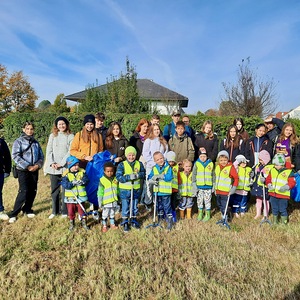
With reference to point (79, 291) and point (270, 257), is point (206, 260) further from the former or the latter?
point (79, 291)

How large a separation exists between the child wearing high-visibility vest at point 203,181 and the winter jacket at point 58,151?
261 cm

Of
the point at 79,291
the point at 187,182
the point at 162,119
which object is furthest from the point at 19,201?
the point at 162,119

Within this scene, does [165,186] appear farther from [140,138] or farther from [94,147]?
[94,147]

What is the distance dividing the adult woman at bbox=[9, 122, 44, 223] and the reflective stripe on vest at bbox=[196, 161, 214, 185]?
3.21m

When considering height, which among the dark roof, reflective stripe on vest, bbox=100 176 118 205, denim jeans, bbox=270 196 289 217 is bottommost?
denim jeans, bbox=270 196 289 217

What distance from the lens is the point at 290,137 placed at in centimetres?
512

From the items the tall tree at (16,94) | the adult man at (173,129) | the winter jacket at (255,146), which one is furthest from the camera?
the tall tree at (16,94)

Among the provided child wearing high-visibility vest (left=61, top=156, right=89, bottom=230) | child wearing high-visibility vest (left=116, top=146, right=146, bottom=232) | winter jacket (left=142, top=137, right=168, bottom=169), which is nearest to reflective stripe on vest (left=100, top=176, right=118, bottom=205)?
child wearing high-visibility vest (left=116, top=146, right=146, bottom=232)

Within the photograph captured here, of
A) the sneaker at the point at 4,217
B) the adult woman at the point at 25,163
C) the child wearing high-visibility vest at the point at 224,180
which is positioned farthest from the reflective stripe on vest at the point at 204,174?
the sneaker at the point at 4,217

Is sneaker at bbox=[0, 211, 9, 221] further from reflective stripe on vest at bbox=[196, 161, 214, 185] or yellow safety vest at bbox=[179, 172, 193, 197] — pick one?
reflective stripe on vest at bbox=[196, 161, 214, 185]

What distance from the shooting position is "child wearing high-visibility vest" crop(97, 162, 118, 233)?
4414 mm

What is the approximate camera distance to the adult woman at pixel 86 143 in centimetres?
471

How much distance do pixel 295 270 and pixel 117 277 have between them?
2.29 meters

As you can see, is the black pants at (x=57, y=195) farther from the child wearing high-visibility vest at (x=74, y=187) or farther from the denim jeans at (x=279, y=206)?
the denim jeans at (x=279, y=206)
